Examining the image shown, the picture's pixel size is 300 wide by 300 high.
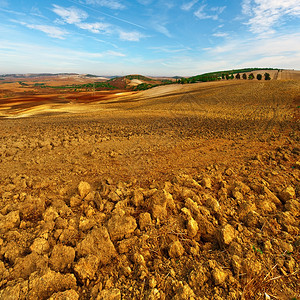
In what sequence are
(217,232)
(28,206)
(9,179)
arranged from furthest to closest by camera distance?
(9,179) → (28,206) → (217,232)

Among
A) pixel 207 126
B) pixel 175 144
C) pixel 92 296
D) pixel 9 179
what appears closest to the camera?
pixel 92 296

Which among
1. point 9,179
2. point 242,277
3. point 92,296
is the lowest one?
point 9,179

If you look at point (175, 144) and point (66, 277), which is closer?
point (66, 277)

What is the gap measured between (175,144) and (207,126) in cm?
357

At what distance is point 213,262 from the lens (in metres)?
2.13

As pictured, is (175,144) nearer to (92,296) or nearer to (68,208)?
(68,208)

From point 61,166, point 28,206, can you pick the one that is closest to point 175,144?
point 61,166

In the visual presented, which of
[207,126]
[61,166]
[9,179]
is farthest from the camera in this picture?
[207,126]

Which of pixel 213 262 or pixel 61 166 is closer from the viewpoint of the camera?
pixel 213 262

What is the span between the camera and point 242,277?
6.59ft

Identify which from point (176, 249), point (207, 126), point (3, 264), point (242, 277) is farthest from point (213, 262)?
point (207, 126)

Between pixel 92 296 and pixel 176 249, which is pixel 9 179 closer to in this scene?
pixel 92 296

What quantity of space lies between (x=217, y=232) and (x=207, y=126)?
25.7 feet

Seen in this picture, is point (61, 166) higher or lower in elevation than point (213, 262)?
lower
